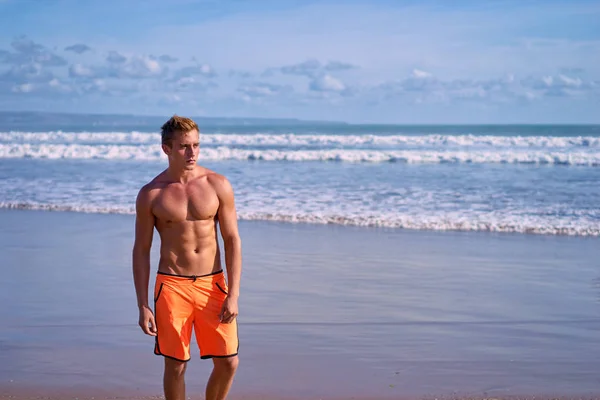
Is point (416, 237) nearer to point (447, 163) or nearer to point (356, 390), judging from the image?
point (356, 390)

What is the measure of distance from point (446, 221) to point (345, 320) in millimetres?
6786

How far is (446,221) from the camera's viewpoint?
13602 millimetres

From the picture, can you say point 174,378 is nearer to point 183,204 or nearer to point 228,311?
point 228,311

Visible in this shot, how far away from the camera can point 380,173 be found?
80.1ft

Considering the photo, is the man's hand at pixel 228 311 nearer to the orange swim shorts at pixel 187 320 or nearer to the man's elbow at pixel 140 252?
the orange swim shorts at pixel 187 320

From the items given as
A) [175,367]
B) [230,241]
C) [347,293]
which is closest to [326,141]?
[347,293]

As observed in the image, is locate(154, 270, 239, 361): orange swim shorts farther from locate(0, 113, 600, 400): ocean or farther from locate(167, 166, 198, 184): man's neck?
locate(0, 113, 600, 400): ocean

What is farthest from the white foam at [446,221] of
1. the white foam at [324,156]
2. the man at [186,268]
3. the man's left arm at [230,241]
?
the white foam at [324,156]

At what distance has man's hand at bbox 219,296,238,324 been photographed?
13.3 feet

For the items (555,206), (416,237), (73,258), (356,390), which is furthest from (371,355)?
(555,206)

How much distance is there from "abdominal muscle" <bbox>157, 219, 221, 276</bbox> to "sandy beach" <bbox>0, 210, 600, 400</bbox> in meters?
1.45

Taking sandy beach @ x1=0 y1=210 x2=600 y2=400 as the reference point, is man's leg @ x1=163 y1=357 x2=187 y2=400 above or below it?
above

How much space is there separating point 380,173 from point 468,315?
56.1 ft

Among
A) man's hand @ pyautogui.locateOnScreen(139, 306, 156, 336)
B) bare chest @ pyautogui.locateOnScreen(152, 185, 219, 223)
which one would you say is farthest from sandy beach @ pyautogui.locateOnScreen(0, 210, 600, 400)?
bare chest @ pyautogui.locateOnScreen(152, 185, 219, 223)
